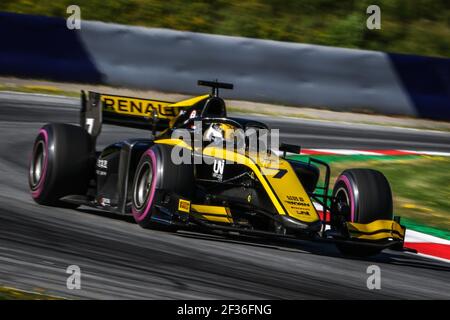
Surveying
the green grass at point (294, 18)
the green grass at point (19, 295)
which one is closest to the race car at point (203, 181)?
the green grass at point (19, 295)

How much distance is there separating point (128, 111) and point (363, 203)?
105 inches

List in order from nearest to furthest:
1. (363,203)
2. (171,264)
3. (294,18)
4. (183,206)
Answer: (171,264)
(183,206)
(363,203)
(294,18)

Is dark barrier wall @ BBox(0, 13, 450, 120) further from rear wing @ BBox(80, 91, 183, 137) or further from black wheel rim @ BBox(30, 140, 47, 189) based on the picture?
rear wing @ BBox(80, 91, 183, 137)

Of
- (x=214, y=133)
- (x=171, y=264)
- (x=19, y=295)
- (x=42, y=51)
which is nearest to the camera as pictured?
(x=19, y=295)

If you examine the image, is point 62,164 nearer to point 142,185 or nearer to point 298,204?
point 142,185

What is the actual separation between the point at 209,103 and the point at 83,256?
2717 millimetres

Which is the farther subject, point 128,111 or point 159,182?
point 128,111

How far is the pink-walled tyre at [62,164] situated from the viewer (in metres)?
9.17

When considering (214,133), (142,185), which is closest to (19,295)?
(142,185)

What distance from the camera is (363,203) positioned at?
8.52 meters

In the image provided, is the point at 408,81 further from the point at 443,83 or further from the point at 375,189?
the point at 375,189

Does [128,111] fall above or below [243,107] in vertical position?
below

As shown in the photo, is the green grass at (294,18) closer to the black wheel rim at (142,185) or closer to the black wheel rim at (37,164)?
the black wheel rim at (37,164)

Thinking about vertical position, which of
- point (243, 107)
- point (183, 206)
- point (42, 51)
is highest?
point (42, 51)
